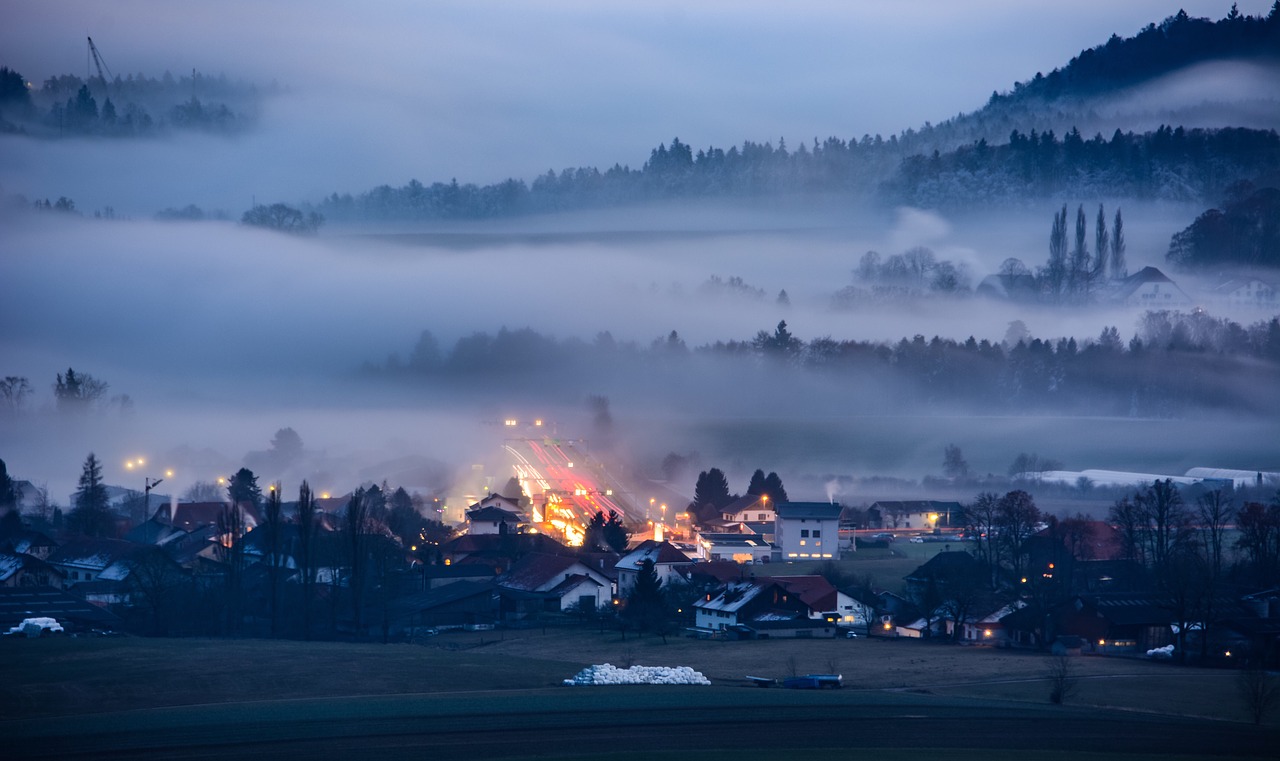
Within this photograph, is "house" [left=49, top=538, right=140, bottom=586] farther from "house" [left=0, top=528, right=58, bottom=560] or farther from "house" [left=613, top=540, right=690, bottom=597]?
"house" [left=613, top=540, right=690, bottom=597]

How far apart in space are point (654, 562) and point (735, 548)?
13.4 metres

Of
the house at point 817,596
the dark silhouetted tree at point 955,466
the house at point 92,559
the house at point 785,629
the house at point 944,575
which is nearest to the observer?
the house at point 785,629

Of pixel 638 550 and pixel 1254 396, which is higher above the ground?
pixel 1254 396

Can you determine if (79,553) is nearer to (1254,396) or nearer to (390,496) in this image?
(390,496)

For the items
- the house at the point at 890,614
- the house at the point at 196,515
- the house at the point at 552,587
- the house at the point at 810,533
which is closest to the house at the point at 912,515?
the house at the point at 810,533

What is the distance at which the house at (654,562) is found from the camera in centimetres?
7575

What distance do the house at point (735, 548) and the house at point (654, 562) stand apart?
7298 millimetres

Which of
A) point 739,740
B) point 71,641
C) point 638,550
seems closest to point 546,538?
point 638,550

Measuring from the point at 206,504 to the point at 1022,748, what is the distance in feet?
278

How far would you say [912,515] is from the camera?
107062 millimetres

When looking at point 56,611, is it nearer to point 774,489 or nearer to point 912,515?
point 774,489

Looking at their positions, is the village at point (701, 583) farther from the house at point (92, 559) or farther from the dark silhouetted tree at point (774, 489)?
the dark silhouetted tree at point (774, 489)

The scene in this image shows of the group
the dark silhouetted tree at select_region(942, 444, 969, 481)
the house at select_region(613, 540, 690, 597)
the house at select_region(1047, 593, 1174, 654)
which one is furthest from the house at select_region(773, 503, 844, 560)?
the dark silhouetted tree at select_region(942, 444, 969, 481)

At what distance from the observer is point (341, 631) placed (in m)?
63.6
